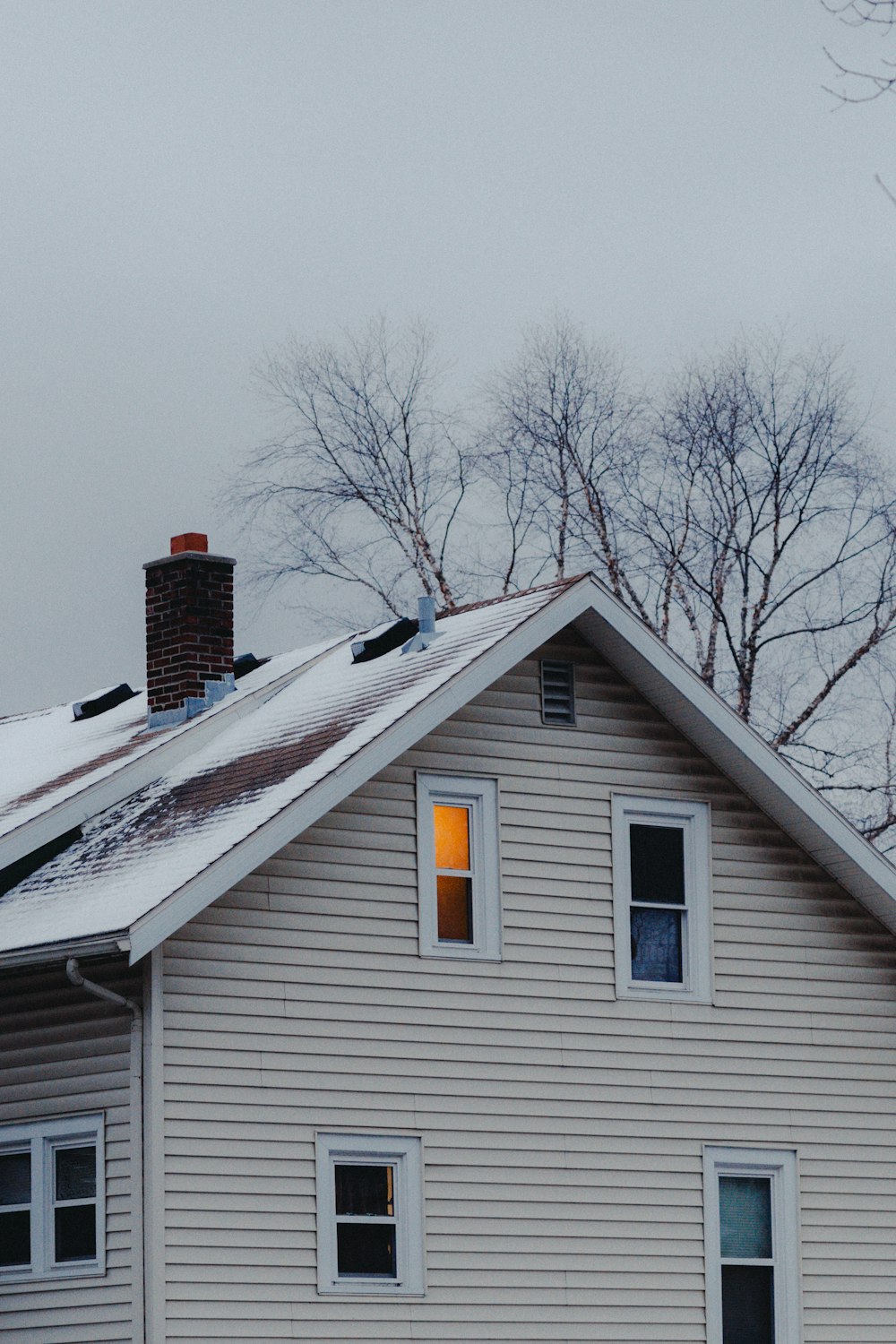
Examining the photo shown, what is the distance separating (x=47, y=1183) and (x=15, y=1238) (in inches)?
23.2

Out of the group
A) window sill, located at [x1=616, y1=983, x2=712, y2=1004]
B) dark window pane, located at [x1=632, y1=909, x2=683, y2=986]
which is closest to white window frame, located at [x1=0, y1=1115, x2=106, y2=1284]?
window sill, located at [x1=616, y1=983, x2=712, y2=1004]

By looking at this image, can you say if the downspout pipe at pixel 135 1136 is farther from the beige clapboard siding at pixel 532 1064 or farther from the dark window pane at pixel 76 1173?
the dark window pane at pixel 76 1173

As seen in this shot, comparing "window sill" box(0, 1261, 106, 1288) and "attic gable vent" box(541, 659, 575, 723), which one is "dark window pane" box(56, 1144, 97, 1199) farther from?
"attic gable vent" box(541, 659, 575, 723)

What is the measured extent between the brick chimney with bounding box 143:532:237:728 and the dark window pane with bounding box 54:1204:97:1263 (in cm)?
534

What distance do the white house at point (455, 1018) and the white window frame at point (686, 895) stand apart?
29mm

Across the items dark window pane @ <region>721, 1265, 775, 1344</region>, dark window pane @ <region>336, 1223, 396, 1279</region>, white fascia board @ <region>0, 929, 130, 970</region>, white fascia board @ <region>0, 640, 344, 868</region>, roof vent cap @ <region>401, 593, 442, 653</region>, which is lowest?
dark window pane @ <region>721, 1265, 775, 1344</region>

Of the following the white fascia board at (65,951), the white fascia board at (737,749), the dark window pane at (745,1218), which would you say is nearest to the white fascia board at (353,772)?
the white fascia board at (65,951)

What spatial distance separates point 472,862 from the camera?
18.1 m

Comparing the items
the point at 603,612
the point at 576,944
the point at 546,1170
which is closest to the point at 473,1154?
the point at 546,1170

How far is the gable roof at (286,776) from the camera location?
1612cm

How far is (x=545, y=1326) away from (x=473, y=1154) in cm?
137

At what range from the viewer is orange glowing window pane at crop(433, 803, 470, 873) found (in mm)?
18031

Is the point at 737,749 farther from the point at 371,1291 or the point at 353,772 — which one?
the point at 371,1291

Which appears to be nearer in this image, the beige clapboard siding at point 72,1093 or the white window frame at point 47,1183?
the beige clapboard siding at point 72,1093
